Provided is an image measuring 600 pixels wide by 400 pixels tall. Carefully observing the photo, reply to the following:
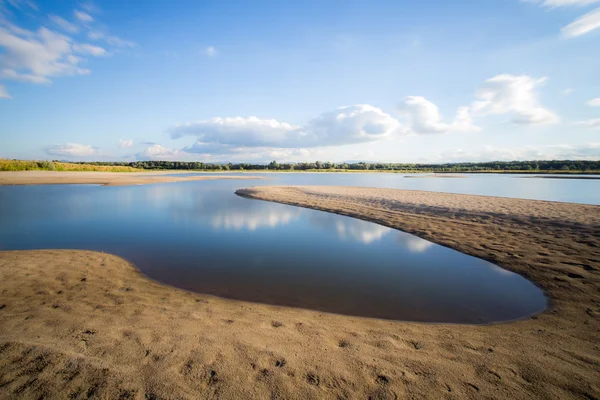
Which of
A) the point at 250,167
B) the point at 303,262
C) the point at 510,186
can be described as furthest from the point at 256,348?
the point at 250,167

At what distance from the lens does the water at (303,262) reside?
697cm

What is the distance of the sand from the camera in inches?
145

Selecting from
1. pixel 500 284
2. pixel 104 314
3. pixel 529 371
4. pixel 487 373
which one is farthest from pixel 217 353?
pixel 500 284

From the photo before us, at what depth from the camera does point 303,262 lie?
10.1 m

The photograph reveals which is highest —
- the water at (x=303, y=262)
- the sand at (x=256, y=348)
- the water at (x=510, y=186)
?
the sand at (x=256, y=348)

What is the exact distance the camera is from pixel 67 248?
1132cm

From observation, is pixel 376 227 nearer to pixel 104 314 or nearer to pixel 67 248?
pixel 104 314

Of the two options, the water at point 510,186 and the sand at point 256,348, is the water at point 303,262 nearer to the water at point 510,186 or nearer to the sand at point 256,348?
the sand at point 256,348

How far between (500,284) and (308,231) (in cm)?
887

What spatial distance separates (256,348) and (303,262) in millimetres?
5621

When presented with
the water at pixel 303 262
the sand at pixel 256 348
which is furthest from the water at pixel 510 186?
the sand at pixel 256 348

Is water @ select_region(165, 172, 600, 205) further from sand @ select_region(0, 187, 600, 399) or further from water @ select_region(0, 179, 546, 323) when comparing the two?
sand @ select_region(0, 187, 600, 399)

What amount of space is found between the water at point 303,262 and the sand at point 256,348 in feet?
2.27

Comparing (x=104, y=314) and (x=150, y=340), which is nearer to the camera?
(x=150, y=340)
